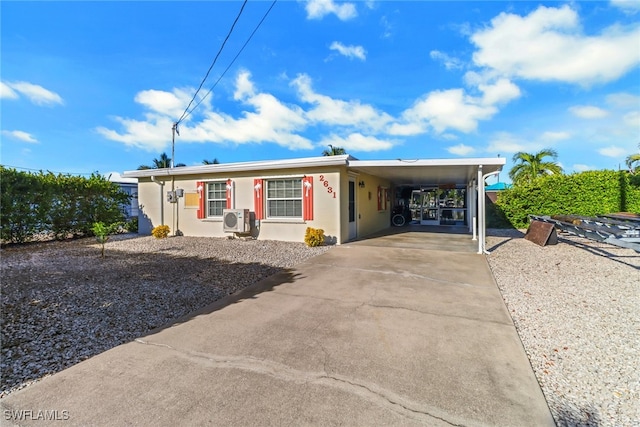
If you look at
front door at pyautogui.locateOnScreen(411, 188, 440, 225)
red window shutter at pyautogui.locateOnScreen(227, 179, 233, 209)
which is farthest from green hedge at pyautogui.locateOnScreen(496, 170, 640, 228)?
red window shutter at pyautogui.locateOnScreen(227, 179, 233, 209)

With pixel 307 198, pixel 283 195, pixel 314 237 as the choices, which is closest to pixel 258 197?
pixel 283 195

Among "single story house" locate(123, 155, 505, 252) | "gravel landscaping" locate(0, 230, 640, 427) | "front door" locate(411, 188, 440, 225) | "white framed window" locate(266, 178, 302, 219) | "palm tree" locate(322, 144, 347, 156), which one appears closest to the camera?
"gravel landscaping" locate(0, 230, 640, 427)

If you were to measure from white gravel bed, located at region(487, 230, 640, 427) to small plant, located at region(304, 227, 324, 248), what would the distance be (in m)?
4.67

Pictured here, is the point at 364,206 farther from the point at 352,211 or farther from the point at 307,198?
the point at 307,198

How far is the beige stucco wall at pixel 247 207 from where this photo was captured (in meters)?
9.16

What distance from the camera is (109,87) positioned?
10.2 meters

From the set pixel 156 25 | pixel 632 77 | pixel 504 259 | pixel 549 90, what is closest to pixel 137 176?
pixel 156 25

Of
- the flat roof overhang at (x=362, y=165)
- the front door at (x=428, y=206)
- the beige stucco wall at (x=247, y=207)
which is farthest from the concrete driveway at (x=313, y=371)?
the front door at (x=428, y=206)

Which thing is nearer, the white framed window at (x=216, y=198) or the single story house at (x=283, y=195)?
the single story house at (x=283, y=195)

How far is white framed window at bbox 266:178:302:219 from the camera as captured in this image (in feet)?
32.0

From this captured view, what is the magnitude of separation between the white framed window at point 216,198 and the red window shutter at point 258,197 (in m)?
1.48

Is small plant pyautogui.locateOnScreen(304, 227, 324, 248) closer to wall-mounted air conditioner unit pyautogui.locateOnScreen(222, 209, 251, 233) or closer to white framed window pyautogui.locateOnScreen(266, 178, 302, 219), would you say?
white framed window pyautogui.locateOnScreen(266, 178, 302, 219)

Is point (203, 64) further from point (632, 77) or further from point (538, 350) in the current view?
point (632, 77)

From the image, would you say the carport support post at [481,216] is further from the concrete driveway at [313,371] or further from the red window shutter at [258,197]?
the red window shutter at [258,197]
